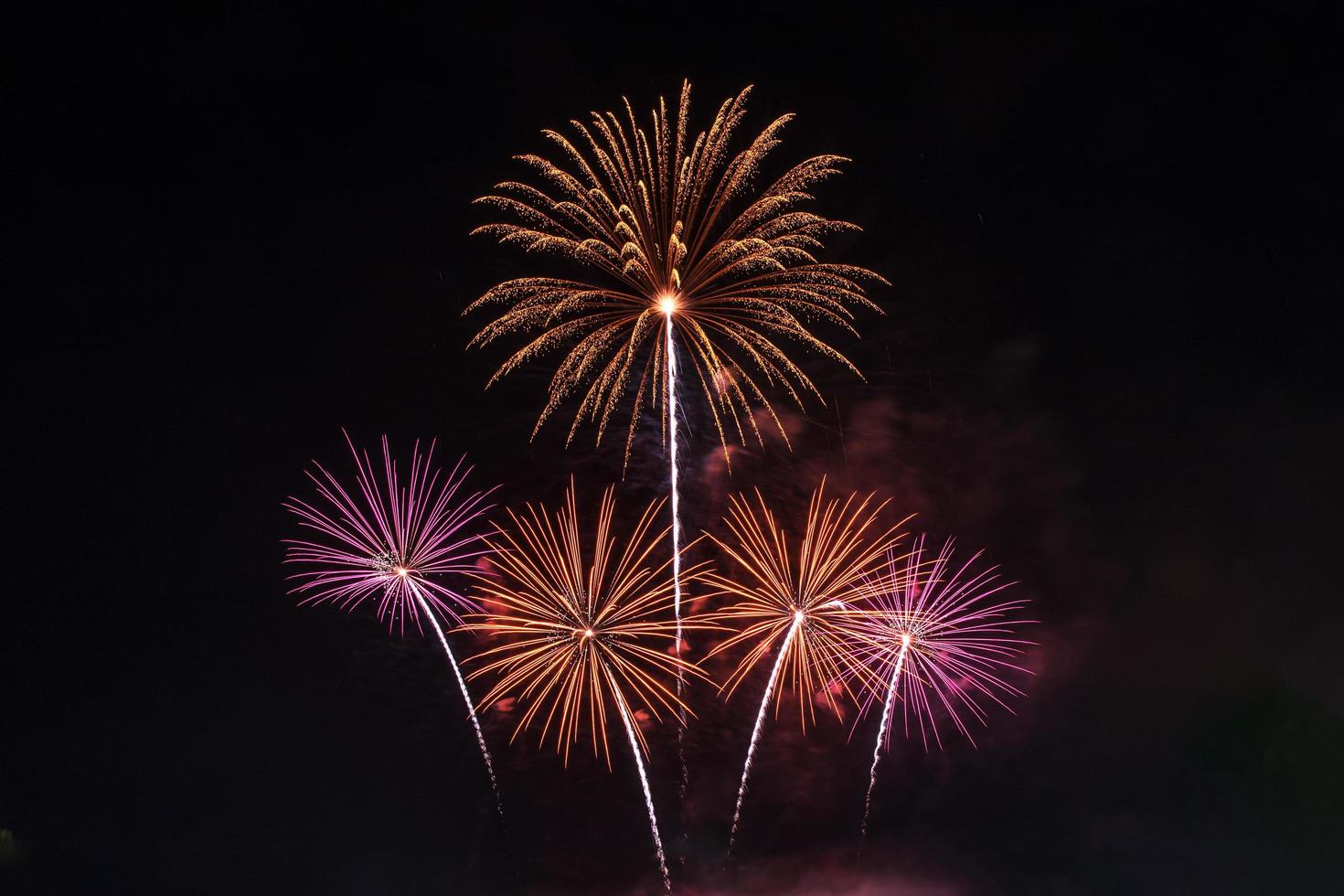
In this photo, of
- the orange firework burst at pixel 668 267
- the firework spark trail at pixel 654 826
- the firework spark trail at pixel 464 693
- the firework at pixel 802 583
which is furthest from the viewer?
the firework spark trail at pixel 654 826

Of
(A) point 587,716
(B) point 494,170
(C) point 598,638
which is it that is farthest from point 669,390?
(A) point 587,716

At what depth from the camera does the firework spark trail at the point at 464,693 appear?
10086mm

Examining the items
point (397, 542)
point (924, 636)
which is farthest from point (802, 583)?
point (397, 542)

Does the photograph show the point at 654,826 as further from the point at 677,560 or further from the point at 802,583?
the point at 802,583

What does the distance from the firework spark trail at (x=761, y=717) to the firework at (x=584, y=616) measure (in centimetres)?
110

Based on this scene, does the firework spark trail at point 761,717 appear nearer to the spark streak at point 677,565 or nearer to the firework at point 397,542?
the spark streak at point 677,565

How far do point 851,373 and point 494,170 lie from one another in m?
5.56

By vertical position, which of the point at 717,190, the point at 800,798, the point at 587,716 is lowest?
the point at 800,798

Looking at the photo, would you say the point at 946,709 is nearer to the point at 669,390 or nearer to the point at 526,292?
the point at 669,390

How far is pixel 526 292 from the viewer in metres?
10.9

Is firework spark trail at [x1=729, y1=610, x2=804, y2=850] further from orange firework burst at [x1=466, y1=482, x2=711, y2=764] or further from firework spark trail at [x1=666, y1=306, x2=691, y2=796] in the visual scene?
orange firework burst at [x1=466, y1=482, x2=711, y2=764]

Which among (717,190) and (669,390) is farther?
(669,390)

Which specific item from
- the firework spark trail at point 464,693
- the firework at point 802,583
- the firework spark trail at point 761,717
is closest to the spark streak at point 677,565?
the firework at point 802,583

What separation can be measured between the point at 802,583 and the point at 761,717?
6.89 feet
